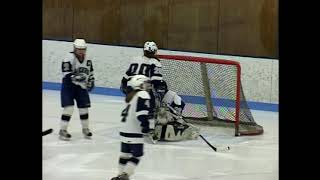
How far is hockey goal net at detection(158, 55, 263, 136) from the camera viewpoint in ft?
19.5

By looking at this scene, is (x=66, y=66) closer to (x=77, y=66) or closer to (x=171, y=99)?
(x=77, y=66)

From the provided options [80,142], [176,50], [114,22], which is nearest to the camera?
[80,142]

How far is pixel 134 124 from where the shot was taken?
329 centimetres

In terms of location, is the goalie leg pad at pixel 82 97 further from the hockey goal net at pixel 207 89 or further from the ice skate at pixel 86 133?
the hockey goal net at pixel 207 89

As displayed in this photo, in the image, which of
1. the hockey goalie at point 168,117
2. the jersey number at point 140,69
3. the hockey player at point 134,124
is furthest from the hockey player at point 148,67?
the hockey player at point 134,124

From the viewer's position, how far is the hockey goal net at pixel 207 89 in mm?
5949

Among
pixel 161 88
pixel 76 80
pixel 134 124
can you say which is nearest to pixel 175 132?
pixel 161 88

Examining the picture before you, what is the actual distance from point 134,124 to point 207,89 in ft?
9.37

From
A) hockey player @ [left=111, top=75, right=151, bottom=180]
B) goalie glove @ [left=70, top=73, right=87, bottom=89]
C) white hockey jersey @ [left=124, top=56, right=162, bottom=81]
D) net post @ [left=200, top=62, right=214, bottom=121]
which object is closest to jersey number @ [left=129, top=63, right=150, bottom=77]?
white hockey jersey @ [left=124, top=56, right=162, bottom=81]

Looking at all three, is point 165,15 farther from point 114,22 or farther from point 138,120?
point 138,120
